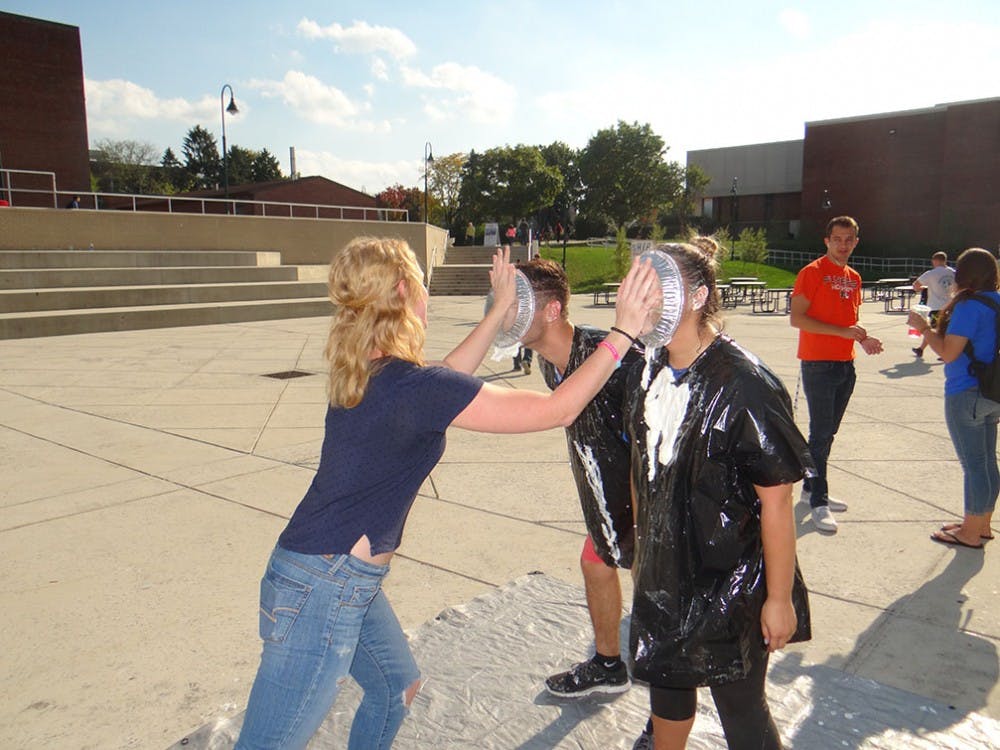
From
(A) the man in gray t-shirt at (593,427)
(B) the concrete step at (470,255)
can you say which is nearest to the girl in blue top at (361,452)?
(A) the man in gray t-shirt at (593,427)

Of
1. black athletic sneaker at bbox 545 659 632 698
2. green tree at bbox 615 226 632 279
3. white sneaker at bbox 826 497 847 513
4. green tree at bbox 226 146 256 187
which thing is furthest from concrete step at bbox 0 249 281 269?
green tree at bbox 226 146 256 187

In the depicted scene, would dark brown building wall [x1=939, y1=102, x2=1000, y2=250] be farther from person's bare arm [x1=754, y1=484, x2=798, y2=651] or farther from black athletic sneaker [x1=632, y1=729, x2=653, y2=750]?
person's bare arm [x1=754, y1=484, x2=798, y2=651]

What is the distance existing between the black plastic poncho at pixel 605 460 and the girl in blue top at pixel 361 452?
0.72 meters

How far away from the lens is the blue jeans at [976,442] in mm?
4113

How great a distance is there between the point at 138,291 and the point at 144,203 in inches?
414

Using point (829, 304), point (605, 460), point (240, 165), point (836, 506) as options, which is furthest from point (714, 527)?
point (240, 165)

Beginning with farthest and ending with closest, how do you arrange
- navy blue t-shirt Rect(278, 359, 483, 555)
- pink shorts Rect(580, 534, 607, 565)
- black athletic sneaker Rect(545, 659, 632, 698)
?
black athletic sneaker Rect(545, 659, 632, 698) < pink shorts Rect(580, 534, 607, 565) < navy blue t-shirt Rect(278, 359, 483, 555)

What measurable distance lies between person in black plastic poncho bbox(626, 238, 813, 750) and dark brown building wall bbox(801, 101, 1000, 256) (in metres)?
54.2

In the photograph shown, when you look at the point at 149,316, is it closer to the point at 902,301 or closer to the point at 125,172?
the point at 902,301

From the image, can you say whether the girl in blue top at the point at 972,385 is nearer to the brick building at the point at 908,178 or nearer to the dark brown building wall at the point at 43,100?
the dark brown building wall at the point at 43,100

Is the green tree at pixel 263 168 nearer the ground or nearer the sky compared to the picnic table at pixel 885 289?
nearer the sky

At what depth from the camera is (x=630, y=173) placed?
68000mm

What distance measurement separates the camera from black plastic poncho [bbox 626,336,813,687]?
1897mm

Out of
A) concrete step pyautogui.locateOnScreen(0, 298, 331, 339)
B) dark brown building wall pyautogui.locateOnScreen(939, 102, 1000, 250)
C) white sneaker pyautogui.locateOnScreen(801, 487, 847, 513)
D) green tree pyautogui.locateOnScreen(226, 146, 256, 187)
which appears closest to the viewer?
white sneaker pyautogui.locateOnScreen(801, 487, 847, 513)
